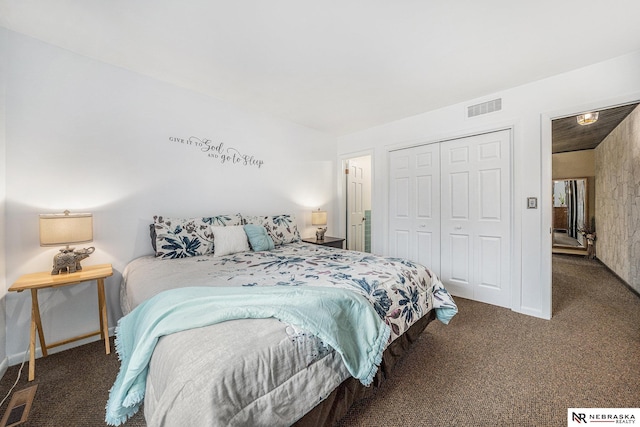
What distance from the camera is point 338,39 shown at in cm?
196

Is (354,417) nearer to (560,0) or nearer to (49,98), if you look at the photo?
(560,0)

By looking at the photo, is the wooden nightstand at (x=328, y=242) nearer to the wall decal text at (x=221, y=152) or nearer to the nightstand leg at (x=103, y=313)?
the wall decal text at (x=221, y=152)

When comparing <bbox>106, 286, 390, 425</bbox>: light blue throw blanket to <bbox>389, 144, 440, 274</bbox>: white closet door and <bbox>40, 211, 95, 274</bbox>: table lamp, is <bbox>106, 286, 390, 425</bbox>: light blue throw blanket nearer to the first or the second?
<bbox>40, 211, 95, 274</bbox>: table lamp

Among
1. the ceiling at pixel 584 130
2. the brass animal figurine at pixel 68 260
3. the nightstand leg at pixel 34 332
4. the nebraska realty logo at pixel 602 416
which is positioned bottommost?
the nebraska realty logo at pixel 602 416

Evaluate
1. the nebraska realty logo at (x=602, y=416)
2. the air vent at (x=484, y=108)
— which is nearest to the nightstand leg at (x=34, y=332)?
the nebraska realty logo at (x=602, y=416)

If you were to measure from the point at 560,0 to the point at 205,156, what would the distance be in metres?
3.25

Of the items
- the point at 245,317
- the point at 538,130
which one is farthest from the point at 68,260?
the point at 538,130

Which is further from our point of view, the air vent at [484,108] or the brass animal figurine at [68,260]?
the air vent at [484,108]

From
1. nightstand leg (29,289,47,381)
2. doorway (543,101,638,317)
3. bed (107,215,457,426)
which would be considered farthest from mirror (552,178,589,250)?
nightstand leg (29,289,47,381)

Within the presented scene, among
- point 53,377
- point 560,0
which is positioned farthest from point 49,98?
point 560,0

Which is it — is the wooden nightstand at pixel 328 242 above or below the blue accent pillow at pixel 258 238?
below

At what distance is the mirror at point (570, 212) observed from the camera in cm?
520

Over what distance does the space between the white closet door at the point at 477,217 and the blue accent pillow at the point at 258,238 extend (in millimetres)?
2296

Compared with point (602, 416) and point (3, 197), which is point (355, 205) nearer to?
point (602, 416)
